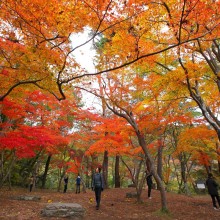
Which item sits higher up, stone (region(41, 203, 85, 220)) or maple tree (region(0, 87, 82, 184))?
maple tree (region(0, 87, 82, 184))

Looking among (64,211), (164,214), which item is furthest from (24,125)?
(164,214)

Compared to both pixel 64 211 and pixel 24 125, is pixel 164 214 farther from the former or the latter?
pixel 24 125

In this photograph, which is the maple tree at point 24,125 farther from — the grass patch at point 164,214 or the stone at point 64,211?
the grass patch at point 164,214

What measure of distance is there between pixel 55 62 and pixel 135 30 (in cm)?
257

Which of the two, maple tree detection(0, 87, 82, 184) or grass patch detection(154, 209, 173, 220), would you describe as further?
maple tree detection(0, 87, 82, 184)

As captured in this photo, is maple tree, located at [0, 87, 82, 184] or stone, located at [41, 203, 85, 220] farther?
maple tree, located at [0, 87, 82, 184]

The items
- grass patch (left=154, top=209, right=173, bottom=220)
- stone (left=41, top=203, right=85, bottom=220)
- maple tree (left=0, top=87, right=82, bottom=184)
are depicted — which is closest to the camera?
stone (left=41, top=203, right=85, bottom=220)

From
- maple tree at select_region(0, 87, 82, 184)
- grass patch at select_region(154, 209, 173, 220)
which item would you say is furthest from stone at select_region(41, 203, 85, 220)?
maple tree at select_region(0, 87, 82, 184)

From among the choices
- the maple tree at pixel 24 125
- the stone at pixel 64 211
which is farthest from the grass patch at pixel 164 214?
the maple tree at pixel 24 125

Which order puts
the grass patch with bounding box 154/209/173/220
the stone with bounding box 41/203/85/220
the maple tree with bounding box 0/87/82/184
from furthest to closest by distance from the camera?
the maple tree with bounding box 0/87/82/184 < the grass patch with bounding box 154/209/173/220 < the stone with bounding box 41/203/85/220

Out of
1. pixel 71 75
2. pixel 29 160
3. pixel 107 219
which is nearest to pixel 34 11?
pixel 71 75

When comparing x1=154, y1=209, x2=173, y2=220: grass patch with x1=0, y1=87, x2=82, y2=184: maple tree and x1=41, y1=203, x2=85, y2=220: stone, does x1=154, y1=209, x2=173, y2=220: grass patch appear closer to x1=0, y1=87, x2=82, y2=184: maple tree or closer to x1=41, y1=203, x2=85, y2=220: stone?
x1=41, y1=203, x2=85, y2=220: stone

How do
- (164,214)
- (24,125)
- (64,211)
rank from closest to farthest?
(64,211), (164,214), (24,125)

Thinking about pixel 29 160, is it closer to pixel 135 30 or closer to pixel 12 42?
pixel 12 42
